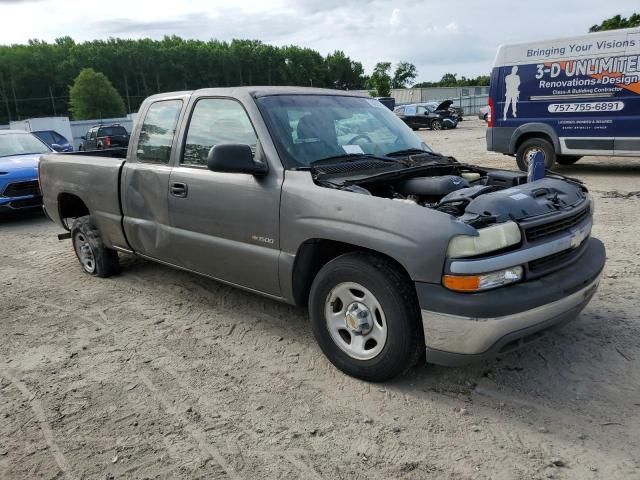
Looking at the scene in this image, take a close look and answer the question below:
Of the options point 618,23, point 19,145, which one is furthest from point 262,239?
point 618,23

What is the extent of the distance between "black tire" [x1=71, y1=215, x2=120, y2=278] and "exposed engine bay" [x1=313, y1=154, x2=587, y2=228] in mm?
3070

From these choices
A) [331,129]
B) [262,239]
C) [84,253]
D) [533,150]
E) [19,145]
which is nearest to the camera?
[262,239]

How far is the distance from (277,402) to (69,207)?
423cm

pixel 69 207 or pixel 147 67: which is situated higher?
pixel 147 67

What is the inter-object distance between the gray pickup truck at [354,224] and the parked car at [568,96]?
20.6 ft

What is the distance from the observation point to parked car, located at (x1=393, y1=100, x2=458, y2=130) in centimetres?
2975

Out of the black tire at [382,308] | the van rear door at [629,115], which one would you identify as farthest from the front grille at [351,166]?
the van rear door at [629,115]

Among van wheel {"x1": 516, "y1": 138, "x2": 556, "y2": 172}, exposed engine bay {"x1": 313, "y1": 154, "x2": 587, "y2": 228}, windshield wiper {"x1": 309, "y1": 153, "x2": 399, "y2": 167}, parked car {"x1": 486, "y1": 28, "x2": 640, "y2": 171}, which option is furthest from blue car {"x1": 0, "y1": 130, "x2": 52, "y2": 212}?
van wheel {"x1": 516, "y1": 138, "x2": 556, "y2": 172}

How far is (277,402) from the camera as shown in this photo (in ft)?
10.3

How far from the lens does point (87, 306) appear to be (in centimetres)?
488

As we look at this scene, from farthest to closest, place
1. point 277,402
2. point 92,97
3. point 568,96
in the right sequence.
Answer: point 92,97 < point 568,96 < point 277,402

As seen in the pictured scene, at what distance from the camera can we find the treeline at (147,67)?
86188 mm

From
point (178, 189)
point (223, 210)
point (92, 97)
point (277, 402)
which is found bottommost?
point (277, 402)

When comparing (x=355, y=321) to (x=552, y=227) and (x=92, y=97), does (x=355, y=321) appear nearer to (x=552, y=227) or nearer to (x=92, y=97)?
(x=552, y=227)
